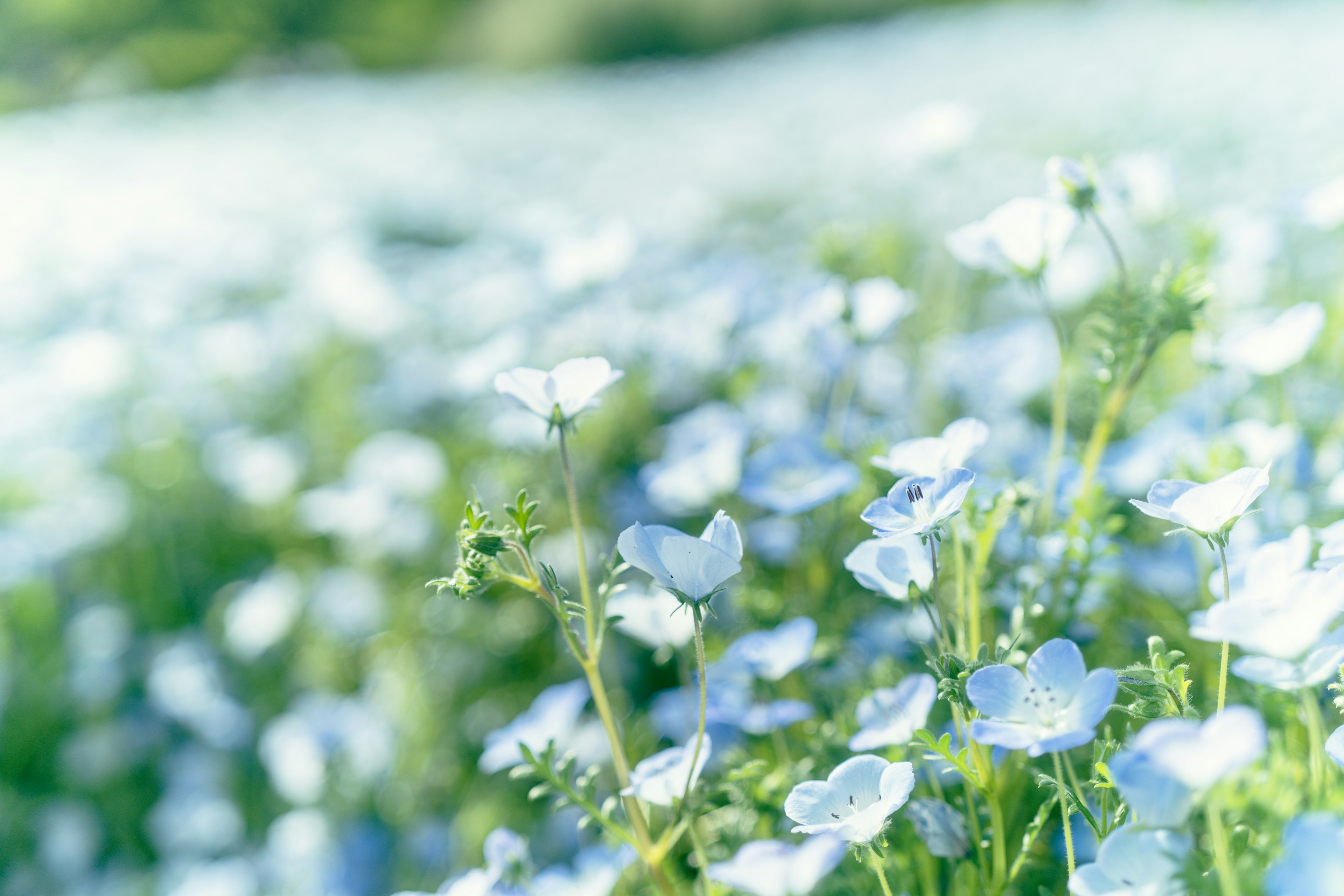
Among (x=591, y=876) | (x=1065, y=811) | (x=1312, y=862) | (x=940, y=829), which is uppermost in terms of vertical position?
(x=1312, y=862)

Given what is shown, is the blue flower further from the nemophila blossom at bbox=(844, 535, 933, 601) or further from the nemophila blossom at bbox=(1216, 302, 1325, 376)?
the nemophila blossom at bbox=(1216, 302, 1325, 376)

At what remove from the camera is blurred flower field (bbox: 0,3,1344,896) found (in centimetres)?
75

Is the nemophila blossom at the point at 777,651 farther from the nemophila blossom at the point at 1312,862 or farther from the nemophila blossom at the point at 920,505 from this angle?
the nemophila blossom at the point at 1312,862

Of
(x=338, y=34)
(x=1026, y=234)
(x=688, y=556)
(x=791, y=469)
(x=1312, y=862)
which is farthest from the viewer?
(x=338, y=34)

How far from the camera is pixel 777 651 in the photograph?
1.00 m

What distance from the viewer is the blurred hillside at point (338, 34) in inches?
635

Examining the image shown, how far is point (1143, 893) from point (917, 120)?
1480 millimetres

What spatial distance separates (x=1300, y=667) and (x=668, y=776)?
51cm

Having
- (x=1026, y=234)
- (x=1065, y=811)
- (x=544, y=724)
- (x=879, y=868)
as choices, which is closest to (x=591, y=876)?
(x=544, y=724)

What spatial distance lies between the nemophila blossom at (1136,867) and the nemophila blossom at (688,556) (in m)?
0.31

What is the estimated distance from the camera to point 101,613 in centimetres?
216

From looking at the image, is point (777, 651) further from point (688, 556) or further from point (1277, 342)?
point (1277, 342)

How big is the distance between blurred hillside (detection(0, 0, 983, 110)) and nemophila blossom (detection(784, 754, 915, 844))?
16.7 meters

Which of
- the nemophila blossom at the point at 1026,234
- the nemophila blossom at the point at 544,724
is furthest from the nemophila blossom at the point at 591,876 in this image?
the nemophila blossom at the point at 1026,234
